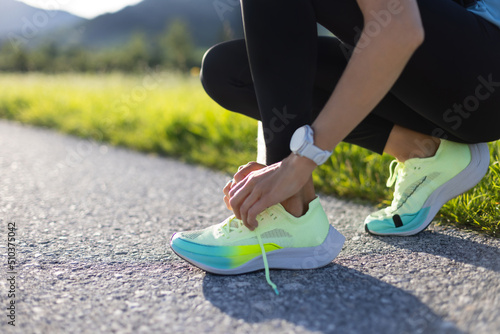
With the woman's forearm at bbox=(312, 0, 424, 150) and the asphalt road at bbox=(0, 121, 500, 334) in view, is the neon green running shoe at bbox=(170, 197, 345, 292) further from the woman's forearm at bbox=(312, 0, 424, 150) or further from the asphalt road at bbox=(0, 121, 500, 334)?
the woman's forearm at bbox=(312, 0, 424, 150)

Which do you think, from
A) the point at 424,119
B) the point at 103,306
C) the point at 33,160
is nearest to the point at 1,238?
the point at 103,306

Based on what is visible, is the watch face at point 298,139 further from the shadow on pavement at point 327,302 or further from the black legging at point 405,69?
the shadow on pavement at point 327,302

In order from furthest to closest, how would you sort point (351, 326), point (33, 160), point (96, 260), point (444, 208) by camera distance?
point (33, 160), point (444, 208), point (96, 260), point (351, 326)

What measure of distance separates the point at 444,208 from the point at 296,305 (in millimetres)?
1002

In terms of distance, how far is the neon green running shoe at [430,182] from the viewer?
5.23 feet

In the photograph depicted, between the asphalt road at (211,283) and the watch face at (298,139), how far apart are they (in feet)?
1.29

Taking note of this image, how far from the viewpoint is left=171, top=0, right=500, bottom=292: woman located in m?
1.11

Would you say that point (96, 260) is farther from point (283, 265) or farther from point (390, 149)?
point (390, 149)

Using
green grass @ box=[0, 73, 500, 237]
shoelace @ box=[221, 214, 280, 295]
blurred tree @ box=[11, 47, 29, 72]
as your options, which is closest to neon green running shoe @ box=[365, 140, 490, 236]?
green grass @ box=[0, 73, 500, 237]

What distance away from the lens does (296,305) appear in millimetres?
1169

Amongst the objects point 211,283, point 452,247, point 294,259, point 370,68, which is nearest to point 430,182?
point 452,247

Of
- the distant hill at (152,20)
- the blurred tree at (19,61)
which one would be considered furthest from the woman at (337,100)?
the distant hill at (152,20)

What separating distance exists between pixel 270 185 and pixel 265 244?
232mm

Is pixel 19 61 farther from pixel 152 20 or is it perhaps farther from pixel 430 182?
pixel 152 20
